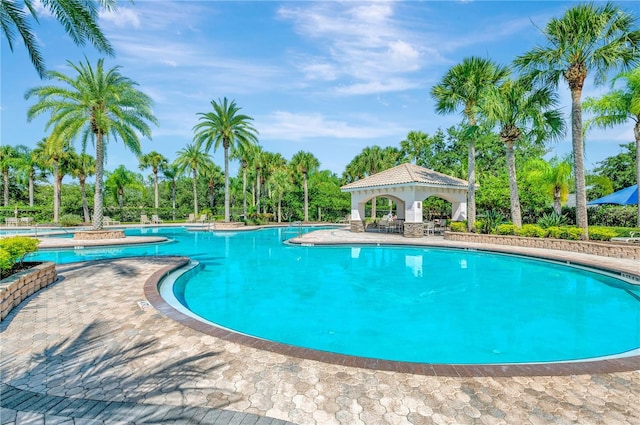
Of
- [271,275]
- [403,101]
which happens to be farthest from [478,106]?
[271,275]

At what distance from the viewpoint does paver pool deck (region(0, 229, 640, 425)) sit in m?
3.00

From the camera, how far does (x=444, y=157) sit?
38.2 meters

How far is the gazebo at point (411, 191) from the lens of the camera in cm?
2111

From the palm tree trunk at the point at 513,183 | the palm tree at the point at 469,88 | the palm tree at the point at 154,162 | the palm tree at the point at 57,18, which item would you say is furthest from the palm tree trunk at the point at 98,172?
the palm tree trunk at the point at 513,183

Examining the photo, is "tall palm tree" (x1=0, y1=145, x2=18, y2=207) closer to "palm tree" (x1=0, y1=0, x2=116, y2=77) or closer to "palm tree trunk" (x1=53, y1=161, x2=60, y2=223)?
"palm tree trunk" (x1=53, y1=161, x2=60, y2=223)

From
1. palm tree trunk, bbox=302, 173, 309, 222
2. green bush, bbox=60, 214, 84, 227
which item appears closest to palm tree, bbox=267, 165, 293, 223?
palm tree trunk, bbox=302, 173, 309, 222

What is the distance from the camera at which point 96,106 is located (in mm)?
18562

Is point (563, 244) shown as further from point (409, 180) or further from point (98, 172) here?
point (98, 172)

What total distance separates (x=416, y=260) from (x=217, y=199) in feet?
138

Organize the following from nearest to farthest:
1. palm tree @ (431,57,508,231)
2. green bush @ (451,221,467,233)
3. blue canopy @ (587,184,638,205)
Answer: palm tree @ (431,57,508,231)
blue canopy @ (587,184,638,205)
green bush @ (451,221,467,233)

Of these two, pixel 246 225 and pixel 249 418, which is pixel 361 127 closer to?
pixel 246 225

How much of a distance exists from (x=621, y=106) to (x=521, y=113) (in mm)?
5273

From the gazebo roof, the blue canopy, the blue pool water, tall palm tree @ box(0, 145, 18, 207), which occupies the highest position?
tall palm tree @ box(0, 145, 18, 207)

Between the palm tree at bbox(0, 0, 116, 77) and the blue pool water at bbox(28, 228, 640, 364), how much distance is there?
24.4 ft
